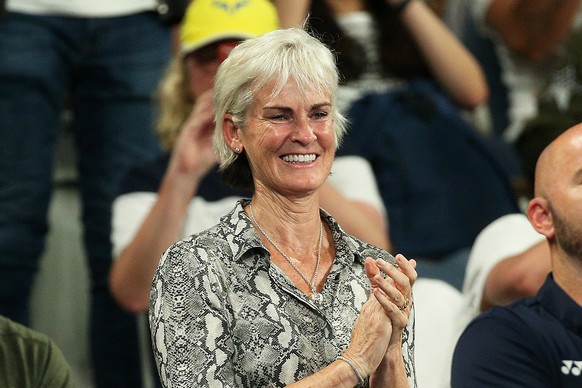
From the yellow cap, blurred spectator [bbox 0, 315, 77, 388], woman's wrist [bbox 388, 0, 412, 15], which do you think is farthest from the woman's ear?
woman's wrist [bbox 388, 0, 412, 15]

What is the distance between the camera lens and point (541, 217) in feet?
8.92

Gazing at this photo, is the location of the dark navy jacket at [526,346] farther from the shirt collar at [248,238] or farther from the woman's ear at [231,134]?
the woman's ear at [231,134]

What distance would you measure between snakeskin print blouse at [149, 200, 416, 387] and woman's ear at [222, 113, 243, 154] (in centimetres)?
18

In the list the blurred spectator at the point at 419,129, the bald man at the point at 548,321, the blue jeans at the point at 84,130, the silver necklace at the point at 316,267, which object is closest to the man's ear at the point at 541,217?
the bald man at the point at 548,321

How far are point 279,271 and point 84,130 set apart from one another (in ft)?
5.25

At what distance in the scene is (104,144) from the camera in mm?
3645

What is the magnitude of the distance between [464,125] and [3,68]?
150cm

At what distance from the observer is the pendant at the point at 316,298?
2223mm

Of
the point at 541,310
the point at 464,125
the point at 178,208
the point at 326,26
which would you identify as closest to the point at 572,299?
the point at 541,310

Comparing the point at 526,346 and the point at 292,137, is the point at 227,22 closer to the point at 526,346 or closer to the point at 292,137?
the point at 292,137

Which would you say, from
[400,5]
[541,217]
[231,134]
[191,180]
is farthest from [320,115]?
[400,5]

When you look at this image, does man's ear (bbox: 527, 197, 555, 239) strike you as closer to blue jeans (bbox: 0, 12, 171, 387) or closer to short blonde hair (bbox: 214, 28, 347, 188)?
short blonde hair (bbox: 214, 28, 347, 188)

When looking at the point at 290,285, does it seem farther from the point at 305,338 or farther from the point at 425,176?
the point at 425,176

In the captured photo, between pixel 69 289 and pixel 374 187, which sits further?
pixel 69 289
